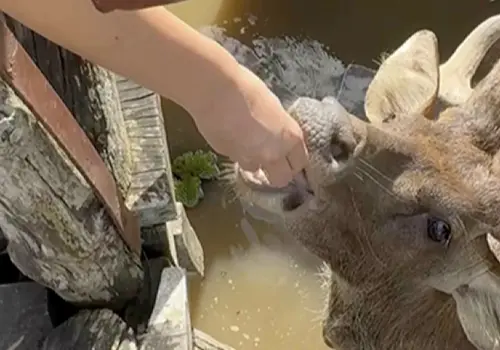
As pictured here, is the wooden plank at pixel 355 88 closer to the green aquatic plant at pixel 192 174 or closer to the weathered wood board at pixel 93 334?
the green aquatic plant at pixel 192 174

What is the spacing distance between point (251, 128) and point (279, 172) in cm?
11

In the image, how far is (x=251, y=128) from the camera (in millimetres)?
1891

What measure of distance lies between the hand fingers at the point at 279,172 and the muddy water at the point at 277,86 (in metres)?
1.46

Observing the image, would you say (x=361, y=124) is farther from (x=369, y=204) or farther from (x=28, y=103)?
(x=28, y=103)

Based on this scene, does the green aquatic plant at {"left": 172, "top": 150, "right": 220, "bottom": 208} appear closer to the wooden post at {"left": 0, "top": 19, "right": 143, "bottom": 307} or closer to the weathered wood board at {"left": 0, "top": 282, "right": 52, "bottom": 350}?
the wooden post at {"left": 0, "top": 19, "right": 143, "bottom": 307}

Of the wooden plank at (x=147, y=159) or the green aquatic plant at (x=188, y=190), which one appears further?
the green aquatic plant at (x=188, y=190)

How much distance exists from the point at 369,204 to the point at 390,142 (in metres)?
0.14

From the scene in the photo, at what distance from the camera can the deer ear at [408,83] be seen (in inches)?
97.3

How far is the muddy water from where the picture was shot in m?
3.41

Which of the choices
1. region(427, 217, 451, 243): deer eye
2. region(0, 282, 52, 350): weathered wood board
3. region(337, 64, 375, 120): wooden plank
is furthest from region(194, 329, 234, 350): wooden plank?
region(337, 64, 375, 120): wooden plank

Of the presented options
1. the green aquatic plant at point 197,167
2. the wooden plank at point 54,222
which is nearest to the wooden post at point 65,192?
the wooden plank at point 54,222

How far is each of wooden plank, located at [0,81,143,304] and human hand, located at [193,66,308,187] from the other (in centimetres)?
39

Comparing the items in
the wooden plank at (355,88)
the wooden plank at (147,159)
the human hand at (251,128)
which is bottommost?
the wooden plank at (355,88)

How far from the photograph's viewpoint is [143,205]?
2729mm
